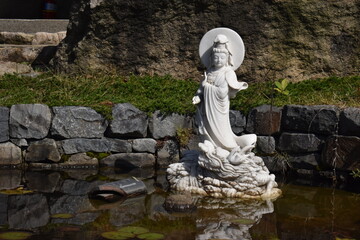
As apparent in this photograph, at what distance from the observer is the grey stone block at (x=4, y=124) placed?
26.0 ft

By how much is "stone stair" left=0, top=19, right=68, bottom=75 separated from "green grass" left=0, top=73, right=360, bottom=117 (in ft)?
2.73

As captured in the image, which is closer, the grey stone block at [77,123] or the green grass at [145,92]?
the grey stone block at [77,123]

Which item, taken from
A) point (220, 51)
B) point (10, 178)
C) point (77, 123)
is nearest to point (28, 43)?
point (77, 123)

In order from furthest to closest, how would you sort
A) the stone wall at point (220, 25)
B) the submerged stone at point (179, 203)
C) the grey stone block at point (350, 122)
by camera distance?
1. the stone wall at point (220, 25)
2. the grey stone block at point (350, 122)
3. the submerged stone at point (179, 203)

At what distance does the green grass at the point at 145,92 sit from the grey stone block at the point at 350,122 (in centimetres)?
37

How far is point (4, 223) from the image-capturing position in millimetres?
5418

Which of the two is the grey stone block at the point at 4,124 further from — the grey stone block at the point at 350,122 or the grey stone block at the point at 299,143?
the grey stone block at the point at 350,122

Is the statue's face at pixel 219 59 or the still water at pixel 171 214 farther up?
the statue's face at pixel 219 59

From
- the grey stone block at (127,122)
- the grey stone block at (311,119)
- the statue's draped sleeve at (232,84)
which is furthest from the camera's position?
the grey stone block at (127,122)

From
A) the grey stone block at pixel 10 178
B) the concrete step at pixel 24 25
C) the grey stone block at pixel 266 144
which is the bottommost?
the grey stone block at pixel 10 178

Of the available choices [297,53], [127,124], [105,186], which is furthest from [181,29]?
[105,186]

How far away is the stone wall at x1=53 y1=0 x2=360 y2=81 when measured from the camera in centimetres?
973

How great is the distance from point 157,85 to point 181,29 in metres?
1.24

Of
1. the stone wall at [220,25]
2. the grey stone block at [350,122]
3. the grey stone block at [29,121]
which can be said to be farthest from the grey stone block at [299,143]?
the grey stone block at [29,121]
